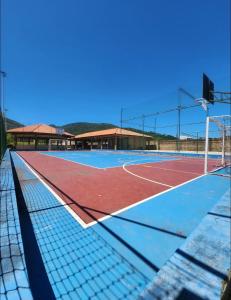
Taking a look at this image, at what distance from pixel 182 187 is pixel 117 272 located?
485 cm


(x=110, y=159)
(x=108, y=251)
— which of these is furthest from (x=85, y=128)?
(x=108, y=251)

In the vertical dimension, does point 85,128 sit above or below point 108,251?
above

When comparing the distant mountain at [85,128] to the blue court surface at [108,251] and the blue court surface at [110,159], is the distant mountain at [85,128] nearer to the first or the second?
the blue court surface at [110,159]

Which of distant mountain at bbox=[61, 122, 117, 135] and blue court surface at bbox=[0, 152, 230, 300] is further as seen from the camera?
distant mountain at bbox=[61, 122, 117, 135]

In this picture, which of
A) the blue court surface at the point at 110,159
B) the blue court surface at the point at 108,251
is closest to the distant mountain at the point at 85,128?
the blue court surface at the point at 110,159

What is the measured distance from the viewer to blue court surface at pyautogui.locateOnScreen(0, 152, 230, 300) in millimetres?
1975

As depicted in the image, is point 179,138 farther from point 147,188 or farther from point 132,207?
point 132,207

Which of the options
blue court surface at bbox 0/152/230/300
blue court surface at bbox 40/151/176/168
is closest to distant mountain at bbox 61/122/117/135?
blue court surface at bbox 40/151/176/168

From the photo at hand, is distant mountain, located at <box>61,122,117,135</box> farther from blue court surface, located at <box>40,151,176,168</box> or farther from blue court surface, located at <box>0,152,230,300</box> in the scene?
blue court surface, located at <box>0,152,230,300</box>

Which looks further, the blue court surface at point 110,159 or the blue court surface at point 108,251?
the blue court surface at point 110,159

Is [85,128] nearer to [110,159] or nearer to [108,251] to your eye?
[110,159]

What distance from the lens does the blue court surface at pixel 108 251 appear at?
1.97 meters

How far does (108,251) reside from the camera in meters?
→ 2.75

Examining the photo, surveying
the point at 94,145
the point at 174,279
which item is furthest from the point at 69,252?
the point at 94,145
